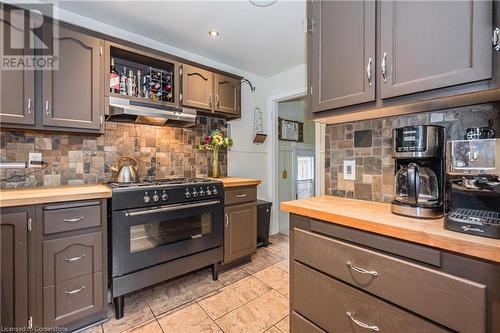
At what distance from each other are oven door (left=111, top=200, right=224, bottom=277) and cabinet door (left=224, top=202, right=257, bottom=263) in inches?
3.9

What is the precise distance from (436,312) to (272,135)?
2.94 m

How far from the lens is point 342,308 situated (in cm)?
103

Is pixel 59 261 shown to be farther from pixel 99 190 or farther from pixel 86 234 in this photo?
pixel 99 190

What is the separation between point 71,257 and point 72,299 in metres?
0.28

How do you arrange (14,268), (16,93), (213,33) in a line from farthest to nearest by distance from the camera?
(213,33), (16,93), (14,268)

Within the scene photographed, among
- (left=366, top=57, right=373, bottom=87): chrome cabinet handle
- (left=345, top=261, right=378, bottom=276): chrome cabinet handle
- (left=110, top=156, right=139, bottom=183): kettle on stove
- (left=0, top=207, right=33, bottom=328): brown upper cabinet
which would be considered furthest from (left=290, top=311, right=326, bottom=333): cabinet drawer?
(left=110, top=156, right=139, bottom=183): kettle on stove

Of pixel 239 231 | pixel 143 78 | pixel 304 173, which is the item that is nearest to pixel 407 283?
pixel 239 231

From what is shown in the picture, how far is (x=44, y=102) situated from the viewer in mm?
1680

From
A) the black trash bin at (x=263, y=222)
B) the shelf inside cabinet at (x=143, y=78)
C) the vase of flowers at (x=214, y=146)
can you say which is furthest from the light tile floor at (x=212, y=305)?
the shelf inside cabinet at (x=143, y=78)

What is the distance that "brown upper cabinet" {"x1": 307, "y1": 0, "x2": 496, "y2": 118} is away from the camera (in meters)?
0.82

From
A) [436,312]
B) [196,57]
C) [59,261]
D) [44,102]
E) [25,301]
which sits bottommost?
[25,301]

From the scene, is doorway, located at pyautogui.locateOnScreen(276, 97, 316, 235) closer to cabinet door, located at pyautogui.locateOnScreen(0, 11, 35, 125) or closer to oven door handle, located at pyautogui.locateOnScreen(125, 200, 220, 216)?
oven door handle, located at pyautogui.locateOnScreen(125, 200, 220, 216)

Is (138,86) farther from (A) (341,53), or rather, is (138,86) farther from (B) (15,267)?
(A) (341,53)

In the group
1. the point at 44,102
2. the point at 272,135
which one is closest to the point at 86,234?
the point at 44,102
